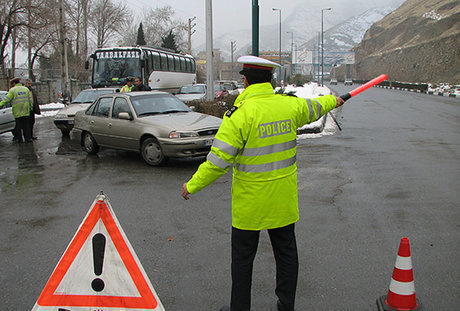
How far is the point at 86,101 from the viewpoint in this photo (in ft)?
52.8

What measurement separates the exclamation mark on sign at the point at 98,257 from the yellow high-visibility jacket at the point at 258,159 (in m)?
0.69

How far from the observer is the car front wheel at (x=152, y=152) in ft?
30.8

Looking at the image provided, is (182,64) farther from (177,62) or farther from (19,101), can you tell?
(19,101)

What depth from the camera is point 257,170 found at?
310cm

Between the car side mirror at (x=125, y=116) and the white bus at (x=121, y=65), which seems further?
the white bus at (x=121, y=65)

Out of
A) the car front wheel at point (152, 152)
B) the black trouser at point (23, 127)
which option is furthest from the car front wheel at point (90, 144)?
the black trouser at point (23, 127)

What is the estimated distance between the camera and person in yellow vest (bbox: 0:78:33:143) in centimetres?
1295

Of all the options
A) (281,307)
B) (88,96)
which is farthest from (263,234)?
(88,96)

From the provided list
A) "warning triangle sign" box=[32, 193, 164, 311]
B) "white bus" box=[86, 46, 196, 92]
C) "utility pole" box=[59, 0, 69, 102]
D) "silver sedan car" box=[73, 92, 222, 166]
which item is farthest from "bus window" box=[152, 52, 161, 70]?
"warning triangle sign" box=[32, 193, 164, 311]

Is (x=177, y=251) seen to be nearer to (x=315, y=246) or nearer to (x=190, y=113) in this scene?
(x=315, y=246)

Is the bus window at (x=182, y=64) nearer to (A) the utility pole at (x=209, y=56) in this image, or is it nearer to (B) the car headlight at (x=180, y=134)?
(A) the utility pole at (x=209, y=56)

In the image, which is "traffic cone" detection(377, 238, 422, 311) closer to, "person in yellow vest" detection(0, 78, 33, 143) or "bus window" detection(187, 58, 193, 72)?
"person in yellow vest" detection(0, 78, 33, 143)

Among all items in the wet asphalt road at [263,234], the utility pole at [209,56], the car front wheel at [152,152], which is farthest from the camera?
the utility pole at [209,56]

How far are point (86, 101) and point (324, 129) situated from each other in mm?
8427
